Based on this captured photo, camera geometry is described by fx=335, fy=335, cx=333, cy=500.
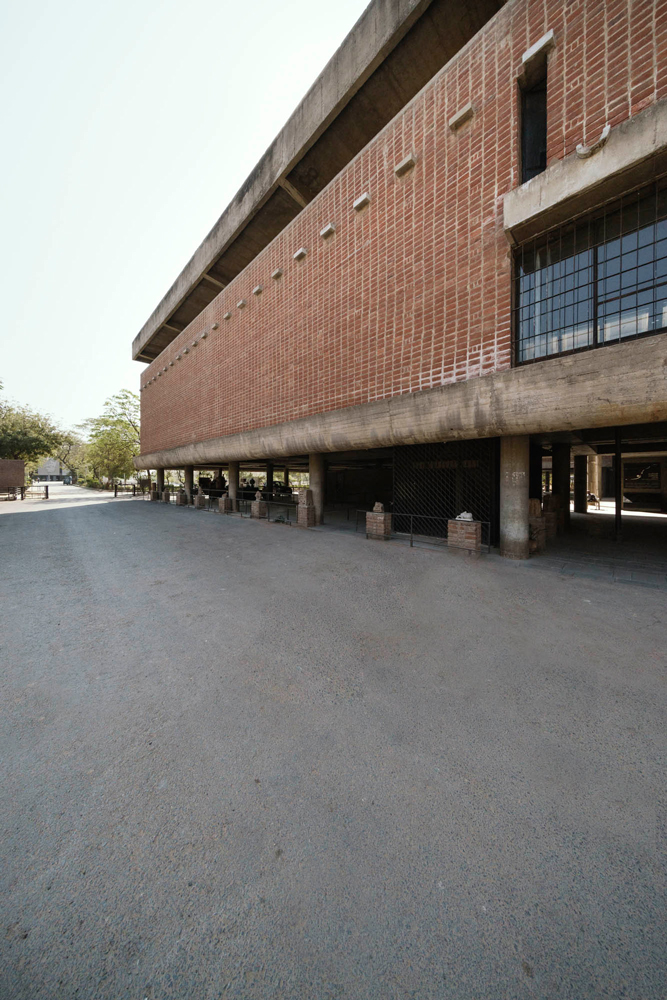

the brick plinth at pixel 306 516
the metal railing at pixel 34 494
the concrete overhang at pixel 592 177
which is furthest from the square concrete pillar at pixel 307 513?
the metal railing at pixel 34 494

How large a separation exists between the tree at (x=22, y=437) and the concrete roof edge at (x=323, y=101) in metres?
36.6

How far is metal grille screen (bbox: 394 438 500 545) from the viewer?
9039 mm

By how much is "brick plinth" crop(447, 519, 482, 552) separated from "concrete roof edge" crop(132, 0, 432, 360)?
1361 cm

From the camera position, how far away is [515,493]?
767 centimetres

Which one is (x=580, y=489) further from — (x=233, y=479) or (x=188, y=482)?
(x=188, y=482)

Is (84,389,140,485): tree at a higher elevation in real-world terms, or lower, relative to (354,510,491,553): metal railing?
higher

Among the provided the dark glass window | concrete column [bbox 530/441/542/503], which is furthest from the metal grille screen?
the dark glass window

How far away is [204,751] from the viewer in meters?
2.43

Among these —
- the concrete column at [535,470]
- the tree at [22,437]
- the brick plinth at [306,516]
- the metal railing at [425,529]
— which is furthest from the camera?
the tree at [22,437]

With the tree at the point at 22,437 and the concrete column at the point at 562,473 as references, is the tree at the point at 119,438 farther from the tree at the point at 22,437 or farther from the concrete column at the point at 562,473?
the concrete column at the point at 562,473

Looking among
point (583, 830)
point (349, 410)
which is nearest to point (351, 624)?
point (583, 830)

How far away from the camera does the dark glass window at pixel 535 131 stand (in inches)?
297

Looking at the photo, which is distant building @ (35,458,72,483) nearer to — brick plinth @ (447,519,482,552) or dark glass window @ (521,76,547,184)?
brick plinth @ (447,519,482,552)

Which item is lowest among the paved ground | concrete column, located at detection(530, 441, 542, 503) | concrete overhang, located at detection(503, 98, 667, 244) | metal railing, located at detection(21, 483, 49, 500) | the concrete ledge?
the paved ground
